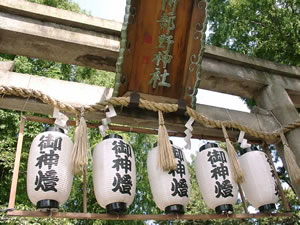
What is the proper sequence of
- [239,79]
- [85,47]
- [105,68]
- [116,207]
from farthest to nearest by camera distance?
[239,79] < [105,68] < [85,47] < [116,207]

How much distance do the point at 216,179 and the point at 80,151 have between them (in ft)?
4.00

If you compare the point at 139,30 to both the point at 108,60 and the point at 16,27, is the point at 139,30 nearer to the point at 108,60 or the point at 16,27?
the point at 108,60

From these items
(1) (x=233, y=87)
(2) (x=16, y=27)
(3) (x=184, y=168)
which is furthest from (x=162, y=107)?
(2) (x=16, y=27)

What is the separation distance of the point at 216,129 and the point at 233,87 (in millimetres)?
904

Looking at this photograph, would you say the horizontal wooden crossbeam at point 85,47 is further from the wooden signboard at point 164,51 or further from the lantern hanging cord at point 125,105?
the lantern hanging cord at point 125,105

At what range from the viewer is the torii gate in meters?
3.10

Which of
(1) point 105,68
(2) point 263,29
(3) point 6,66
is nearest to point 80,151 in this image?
(3) point 6,66

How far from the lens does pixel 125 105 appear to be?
9.68 feet

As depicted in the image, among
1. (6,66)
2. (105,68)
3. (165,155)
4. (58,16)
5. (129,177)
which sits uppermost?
(58,16)

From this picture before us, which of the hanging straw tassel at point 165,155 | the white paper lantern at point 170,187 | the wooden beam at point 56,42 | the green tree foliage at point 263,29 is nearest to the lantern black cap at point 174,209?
the white paper lantern at point 170,187

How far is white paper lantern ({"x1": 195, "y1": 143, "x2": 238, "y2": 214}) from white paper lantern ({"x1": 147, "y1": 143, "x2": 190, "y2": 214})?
23 centimetres

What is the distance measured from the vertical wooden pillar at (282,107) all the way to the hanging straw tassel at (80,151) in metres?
2.30

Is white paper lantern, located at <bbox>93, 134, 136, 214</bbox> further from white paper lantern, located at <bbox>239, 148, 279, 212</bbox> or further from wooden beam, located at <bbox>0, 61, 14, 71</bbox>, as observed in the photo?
wooden beam, located at <bbox>0, 61, 14, 71</bbox>

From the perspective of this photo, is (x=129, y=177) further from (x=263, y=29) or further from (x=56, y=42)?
(x=263, y=29)
